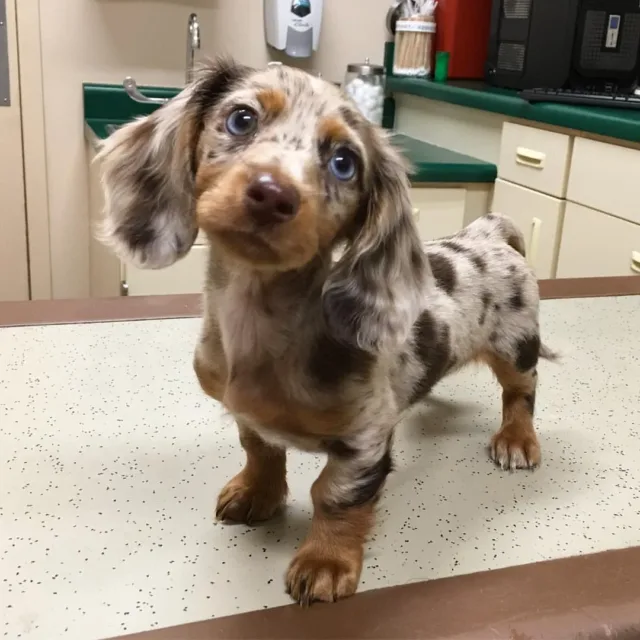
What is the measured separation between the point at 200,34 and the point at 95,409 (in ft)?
6.46

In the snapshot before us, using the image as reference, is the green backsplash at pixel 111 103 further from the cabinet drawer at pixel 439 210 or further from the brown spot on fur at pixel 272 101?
the brown spot on fur at pixel 272 101

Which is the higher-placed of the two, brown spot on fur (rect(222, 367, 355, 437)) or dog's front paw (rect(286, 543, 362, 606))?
brown spot on fur (rect(222, 367, 355, 437))

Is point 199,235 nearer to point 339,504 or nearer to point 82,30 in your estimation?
point 339,504

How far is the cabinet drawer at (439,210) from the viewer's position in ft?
7.07

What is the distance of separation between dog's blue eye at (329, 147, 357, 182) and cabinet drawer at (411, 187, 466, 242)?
1.45m

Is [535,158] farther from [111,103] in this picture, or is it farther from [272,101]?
[272,101]

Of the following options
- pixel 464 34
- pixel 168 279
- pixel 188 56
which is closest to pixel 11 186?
pixel 188 56

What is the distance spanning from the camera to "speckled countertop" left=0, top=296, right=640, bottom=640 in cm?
67

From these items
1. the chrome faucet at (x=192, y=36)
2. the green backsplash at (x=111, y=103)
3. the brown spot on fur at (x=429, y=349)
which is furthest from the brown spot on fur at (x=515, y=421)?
the green backsplash at (x=111, y=103)

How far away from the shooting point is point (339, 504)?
28.7 inches

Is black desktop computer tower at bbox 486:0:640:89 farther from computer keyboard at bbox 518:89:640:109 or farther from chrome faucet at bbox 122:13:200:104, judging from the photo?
chrome faucet at bbox 122:13:200:104

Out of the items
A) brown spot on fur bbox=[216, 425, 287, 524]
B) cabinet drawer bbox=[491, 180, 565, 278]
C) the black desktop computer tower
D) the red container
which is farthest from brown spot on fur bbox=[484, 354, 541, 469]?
the red container

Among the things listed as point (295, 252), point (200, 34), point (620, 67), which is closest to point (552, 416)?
point (295, 252)

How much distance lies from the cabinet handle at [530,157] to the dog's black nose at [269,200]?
1.58 m
